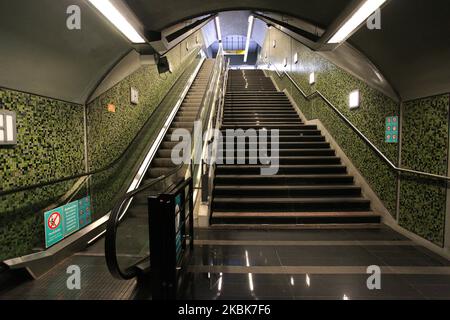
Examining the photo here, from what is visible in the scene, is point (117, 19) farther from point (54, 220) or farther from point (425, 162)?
point (425, 162)

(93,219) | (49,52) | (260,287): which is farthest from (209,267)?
(49,52)

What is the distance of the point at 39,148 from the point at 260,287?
8.64 ft

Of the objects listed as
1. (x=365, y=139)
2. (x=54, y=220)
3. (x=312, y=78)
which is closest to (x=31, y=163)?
(x=54, y=220)

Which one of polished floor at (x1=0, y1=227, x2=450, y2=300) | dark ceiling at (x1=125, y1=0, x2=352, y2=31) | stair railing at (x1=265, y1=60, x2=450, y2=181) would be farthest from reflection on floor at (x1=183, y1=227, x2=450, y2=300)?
dark ceiling at (x1=125, y1=0, x2=352, y2=31)

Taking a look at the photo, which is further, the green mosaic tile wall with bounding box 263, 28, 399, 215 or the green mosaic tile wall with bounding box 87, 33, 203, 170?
the green mosaic tile wall with bounding box 87, 33, 203, 170

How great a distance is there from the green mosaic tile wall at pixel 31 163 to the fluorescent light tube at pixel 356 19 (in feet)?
10.6

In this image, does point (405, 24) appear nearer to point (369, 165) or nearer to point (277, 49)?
point (369, 165)

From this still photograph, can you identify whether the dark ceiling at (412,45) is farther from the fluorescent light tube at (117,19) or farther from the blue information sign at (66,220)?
the blue information sign at (66,220)

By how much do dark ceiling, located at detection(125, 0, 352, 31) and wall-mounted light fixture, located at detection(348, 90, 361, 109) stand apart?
1845 mm

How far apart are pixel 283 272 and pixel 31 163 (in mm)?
2740

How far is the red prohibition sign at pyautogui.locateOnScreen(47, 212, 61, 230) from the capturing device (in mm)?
2514

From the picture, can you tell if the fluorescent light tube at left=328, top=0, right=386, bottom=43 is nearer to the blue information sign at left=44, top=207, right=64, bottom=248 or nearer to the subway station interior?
the subway station interior

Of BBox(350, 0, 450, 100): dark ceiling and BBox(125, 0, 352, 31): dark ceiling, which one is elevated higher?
BBox(125, 0, 352, 31): dark ceiling

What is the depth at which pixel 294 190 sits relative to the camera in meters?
4.09
